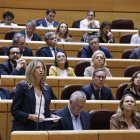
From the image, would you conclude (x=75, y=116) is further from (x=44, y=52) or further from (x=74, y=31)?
(x=74, y=31)

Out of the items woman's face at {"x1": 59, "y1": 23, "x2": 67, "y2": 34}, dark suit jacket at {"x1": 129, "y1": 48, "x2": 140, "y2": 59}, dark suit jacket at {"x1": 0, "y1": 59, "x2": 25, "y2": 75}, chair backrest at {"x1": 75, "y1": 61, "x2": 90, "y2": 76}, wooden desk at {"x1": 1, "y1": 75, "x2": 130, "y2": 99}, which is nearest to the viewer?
wooden desk at {"x1": 1, "y1": 75, "x2": 130, "y2": 99}

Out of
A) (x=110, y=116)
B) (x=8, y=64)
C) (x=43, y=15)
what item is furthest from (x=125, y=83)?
(x=43, y=15)

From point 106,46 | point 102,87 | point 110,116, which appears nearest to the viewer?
point 110,116

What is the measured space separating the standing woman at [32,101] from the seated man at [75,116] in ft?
0.31

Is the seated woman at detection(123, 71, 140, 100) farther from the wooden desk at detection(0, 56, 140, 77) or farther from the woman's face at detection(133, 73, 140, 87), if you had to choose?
the wooden desk at detection(0, 56, 140, 77)

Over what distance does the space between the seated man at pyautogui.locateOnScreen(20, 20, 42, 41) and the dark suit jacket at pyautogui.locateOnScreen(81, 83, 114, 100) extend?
1902 mm

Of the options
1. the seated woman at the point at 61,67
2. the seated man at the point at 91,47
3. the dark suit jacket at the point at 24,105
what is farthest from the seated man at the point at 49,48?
the dark suit jacket at the point at 24,105

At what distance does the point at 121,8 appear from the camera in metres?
7.89

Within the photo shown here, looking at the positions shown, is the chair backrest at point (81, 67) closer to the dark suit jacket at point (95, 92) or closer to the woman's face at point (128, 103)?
A: the dark suit jacket at point (95, 92)

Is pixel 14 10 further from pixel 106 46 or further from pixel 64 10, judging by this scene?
pixel 106 46

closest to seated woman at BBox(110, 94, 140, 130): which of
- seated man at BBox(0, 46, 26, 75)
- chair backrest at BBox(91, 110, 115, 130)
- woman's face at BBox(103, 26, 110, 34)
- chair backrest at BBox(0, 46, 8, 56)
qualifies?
chair backrest at BBox(91, 110, 115, 130)

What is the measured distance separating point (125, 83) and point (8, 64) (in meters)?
1.06

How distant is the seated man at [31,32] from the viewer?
5887 mm

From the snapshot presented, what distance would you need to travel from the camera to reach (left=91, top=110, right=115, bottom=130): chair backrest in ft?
12.1
